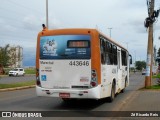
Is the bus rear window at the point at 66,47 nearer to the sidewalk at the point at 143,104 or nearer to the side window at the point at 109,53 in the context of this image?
the side window at the point at 109,53

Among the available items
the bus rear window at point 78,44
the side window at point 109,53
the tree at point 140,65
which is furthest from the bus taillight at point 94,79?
the tree at point 140,65

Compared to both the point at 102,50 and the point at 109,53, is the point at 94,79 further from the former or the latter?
the point at 109,53

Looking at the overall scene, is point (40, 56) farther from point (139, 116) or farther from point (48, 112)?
point (139, 116)

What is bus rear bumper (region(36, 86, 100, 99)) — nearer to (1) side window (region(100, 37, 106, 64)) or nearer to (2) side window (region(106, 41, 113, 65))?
(1) side window (region(100, 37, 106, 64))

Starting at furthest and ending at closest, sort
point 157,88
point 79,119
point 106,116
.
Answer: point 157,88 < point 106,116 < point 79,119

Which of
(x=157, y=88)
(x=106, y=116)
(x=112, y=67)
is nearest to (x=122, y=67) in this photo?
(x=112, y=67)

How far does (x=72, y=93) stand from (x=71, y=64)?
115cm

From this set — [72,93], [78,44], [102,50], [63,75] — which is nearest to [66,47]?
[78,44]

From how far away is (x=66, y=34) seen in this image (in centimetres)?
1512

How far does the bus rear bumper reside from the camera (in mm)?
14609

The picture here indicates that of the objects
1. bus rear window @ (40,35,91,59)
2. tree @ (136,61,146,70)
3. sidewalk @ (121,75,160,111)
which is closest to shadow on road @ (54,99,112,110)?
sidewalk @ (121,75,160,111)

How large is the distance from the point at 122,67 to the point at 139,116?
9551 millimetres

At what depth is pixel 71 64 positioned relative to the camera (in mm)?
15031

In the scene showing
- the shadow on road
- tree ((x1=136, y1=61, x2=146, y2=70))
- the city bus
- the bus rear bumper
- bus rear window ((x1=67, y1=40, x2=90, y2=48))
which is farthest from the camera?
tree ((x1=136, y1=61, x2=146, y2=70))
